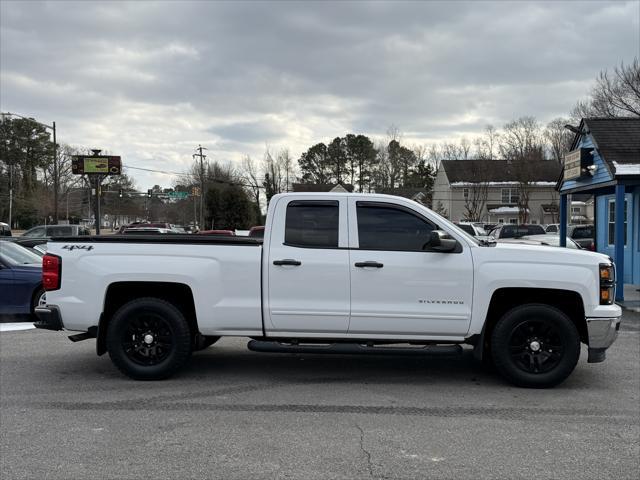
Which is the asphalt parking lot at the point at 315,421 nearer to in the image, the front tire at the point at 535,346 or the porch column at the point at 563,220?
the front tire at the point at 535,346

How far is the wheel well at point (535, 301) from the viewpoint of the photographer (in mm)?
5992

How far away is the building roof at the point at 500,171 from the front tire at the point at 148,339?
56.3 metres

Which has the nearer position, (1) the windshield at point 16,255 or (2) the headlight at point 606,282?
(2) the headlight at point 606,282

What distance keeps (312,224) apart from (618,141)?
1028 centimetres

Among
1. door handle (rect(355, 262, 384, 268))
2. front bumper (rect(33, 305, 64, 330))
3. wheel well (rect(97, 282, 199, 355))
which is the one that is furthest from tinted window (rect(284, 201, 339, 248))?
front bumper (rect(33, 305, 64, 330))

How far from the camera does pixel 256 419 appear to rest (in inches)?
195

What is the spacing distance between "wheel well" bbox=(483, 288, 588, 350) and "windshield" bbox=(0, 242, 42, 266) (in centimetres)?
835

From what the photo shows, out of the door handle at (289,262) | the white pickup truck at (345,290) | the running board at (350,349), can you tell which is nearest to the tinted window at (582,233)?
the white pickup truck at (345,290)

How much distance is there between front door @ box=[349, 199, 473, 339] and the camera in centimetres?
580

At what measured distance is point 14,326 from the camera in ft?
32.1

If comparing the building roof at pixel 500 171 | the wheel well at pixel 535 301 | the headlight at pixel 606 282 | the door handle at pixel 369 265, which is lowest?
the wheel well at pixel 535 301

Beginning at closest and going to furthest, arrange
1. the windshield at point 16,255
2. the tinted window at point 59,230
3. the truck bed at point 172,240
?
1. the truck bed at point 172,240
2. the windshield at point 16,255
3. the tinted window at point 59,230

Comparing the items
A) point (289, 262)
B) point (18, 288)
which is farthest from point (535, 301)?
point (18, 288)

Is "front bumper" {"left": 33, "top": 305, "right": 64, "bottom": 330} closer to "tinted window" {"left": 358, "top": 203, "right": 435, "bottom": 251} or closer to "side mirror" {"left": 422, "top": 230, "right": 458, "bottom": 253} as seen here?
"tinted window" {"left": 358, "top": 203, "right": 435, "bottom": 251}
